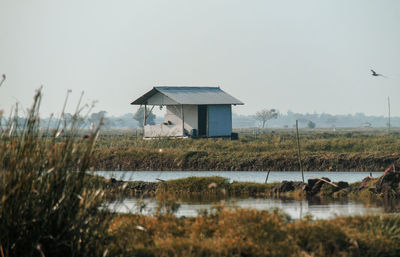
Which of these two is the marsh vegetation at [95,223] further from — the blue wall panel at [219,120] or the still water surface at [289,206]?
the blue wall panel at [219,120]

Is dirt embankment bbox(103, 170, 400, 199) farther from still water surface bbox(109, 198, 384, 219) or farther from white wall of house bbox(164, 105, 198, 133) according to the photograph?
white wall of house bbox(164, 105, 198, 133)

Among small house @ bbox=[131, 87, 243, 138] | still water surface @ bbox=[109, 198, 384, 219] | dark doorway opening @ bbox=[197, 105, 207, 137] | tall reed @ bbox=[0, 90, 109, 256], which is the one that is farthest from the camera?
dark doorway opening @ bbox=[197, 105, 207, 137]

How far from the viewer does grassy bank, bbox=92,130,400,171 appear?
1441 inches

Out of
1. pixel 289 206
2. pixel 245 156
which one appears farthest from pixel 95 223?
pixel 245 156

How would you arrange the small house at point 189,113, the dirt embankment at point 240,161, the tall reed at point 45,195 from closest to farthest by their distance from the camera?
the tall reed at point 45,195
the dirt embankment at point 240,161
the small house at point 189,113

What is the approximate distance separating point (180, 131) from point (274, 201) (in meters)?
26.3

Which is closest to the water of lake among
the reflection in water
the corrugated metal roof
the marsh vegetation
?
the reflection in water

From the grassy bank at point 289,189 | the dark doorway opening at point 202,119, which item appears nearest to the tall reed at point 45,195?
the grassy bank at point 289,189

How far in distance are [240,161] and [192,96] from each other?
13.2 m

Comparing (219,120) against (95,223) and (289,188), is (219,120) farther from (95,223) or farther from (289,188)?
(95,223)

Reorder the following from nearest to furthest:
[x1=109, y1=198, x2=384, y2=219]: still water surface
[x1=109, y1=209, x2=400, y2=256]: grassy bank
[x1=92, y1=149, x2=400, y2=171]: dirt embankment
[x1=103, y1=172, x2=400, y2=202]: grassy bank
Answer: [x1=109, y1=209, x2=400, y2=256]: grassy bank, [x1=109, y1=198, x2=384, y2=219]: still water surface, [x1=103, y1=172, x2=400, y2=202]: grassy bank, [x1=92, y1=149, x2=400, y2=171]: dirt embankment

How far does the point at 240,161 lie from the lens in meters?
37.8

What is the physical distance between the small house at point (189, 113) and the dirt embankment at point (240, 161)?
7.27m

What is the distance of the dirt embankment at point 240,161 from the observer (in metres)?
36.3
